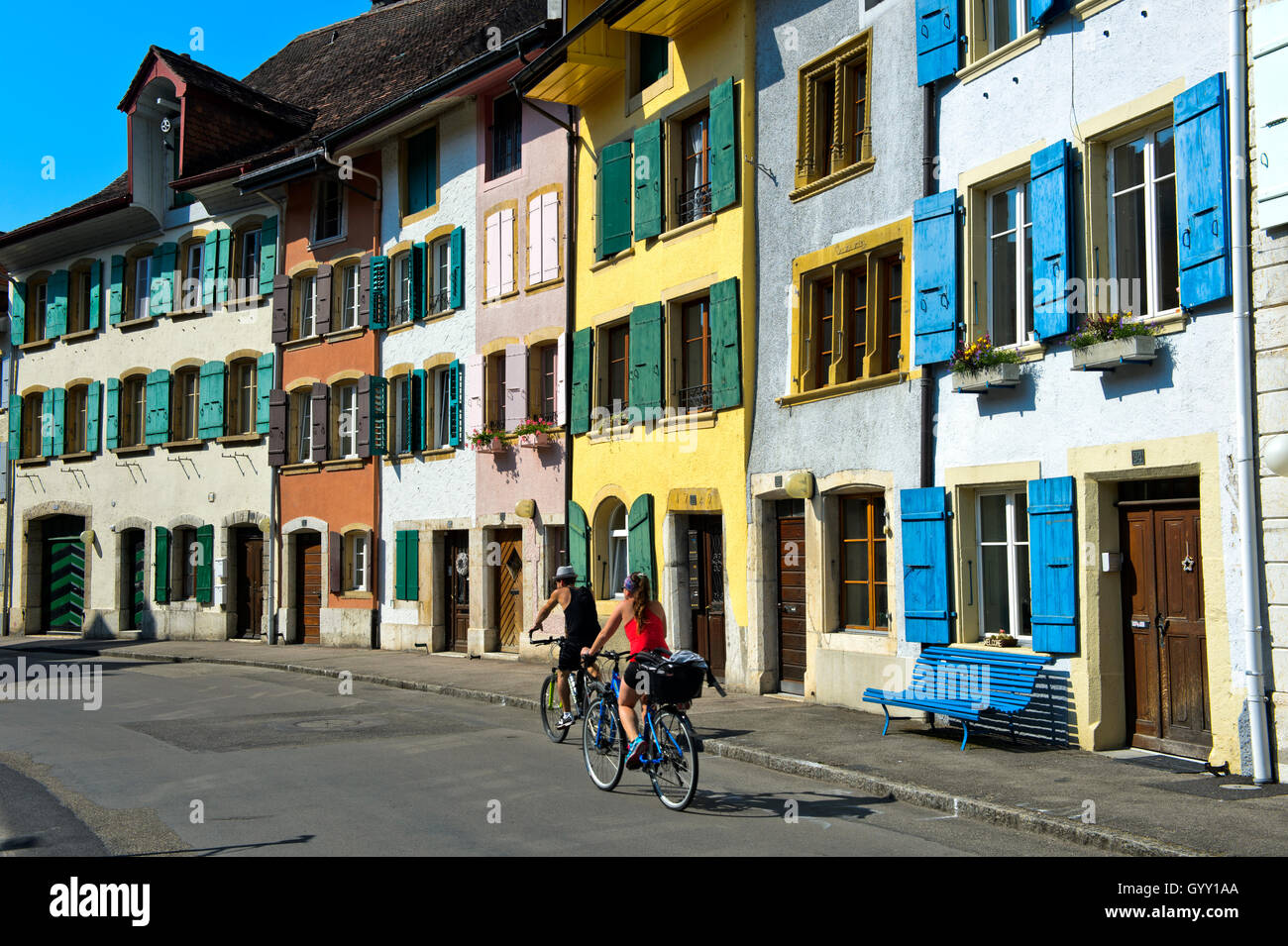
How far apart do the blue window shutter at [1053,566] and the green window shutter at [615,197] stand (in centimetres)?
921

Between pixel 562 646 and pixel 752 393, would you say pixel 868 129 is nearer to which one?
pixel 752 393

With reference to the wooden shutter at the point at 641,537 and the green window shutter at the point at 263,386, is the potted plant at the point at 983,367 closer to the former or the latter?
the wooden shutter at the point at 641,537

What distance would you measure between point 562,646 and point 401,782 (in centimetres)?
228

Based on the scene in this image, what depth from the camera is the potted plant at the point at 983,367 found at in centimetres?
1153

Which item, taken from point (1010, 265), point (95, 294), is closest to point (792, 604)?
point (1010, 265)

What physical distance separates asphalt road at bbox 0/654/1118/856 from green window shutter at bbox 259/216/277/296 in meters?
15.1

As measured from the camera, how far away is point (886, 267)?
1394cm

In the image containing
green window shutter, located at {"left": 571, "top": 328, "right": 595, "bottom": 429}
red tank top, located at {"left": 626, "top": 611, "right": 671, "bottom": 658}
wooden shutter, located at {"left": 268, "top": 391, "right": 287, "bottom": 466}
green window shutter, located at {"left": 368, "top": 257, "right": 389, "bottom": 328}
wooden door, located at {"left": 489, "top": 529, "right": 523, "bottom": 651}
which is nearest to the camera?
→ red tank top, located at {"left": 626, "top": 611, "right": 671, "bottom": 658}

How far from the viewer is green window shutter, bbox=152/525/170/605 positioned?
95.0ft

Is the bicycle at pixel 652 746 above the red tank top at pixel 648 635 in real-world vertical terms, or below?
below

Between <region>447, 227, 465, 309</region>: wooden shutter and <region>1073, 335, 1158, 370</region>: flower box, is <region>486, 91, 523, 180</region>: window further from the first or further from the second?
<region>1073, 335, 1158, 370</region>: flower box

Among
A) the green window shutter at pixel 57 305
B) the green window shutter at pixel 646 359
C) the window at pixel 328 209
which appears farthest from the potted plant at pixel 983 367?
the green window shutter at pixel 57 305

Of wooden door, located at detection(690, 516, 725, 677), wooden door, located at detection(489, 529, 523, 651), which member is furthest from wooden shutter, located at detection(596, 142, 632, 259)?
wooden door, located at detection(489, 529, 523, 651)
